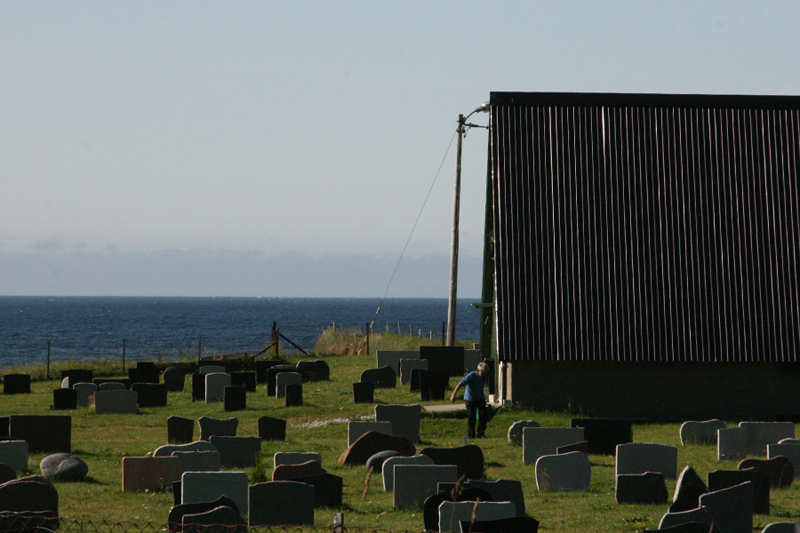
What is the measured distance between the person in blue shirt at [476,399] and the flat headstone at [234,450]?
15.1 ft

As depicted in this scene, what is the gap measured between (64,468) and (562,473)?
739cm

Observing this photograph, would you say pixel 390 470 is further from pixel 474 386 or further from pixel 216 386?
pixel 216 386

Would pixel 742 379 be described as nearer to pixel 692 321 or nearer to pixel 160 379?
pixel 692 321

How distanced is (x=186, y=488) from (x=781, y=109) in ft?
60.4

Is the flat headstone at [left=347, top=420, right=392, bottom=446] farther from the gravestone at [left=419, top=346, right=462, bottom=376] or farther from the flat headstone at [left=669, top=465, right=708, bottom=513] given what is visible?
the gravestone at [left=419, top=346, right=462, bottom=376]

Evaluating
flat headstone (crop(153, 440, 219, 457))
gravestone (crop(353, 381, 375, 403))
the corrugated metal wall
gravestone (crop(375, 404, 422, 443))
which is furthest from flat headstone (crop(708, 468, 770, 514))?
gravestone (crop(353, 381, 375, 403))

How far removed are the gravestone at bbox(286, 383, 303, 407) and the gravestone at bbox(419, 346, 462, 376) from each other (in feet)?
18.8

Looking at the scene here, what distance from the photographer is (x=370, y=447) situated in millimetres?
14906

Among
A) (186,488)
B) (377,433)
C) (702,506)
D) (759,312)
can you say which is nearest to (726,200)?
(759,312)

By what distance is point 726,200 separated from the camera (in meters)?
22.0

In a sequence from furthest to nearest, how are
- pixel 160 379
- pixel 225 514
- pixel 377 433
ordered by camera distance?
pixel 160 379
pixel 377 433
pixel 225 514

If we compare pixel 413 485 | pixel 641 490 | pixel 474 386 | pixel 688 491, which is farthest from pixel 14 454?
pixel 688 491

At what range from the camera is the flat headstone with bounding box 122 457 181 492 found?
12.8 meters

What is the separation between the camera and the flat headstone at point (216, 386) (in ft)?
80.6
